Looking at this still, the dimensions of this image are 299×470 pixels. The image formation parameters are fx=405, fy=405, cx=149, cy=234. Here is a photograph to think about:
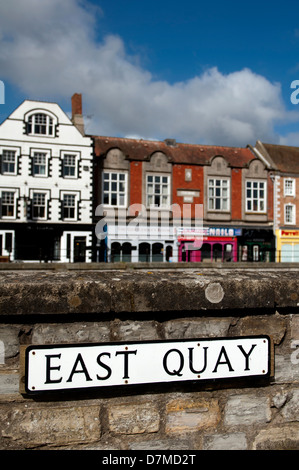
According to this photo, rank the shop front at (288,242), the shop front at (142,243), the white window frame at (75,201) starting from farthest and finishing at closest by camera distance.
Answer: the shop front at (288,242), the shop front at (142,243), the white window frame at (75,201)

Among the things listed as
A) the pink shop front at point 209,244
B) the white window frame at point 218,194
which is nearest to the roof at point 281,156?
the white window frame at point 218,194

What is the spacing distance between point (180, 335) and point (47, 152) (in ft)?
102

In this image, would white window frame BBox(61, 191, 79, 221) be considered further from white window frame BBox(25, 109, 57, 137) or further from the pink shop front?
the pink shop front

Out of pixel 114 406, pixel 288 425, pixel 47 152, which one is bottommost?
pixel 288 425

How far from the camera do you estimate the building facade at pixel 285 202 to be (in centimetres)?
3666

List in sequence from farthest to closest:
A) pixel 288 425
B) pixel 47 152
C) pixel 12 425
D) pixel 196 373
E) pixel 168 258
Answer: pixel 168 258 < pixel 47 152 < pixel 288 425 < pixel 196 373 < pixel 12 425

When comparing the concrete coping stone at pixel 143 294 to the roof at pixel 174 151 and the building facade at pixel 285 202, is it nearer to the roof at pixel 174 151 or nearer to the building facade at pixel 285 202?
the roof at pixel 174 151

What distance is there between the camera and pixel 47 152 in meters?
31.7

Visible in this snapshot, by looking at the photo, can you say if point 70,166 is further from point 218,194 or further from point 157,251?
point 218,194

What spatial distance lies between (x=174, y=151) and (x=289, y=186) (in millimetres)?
11333

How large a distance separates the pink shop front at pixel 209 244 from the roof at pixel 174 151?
616 cm

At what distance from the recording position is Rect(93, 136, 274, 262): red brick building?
33.4 meters
